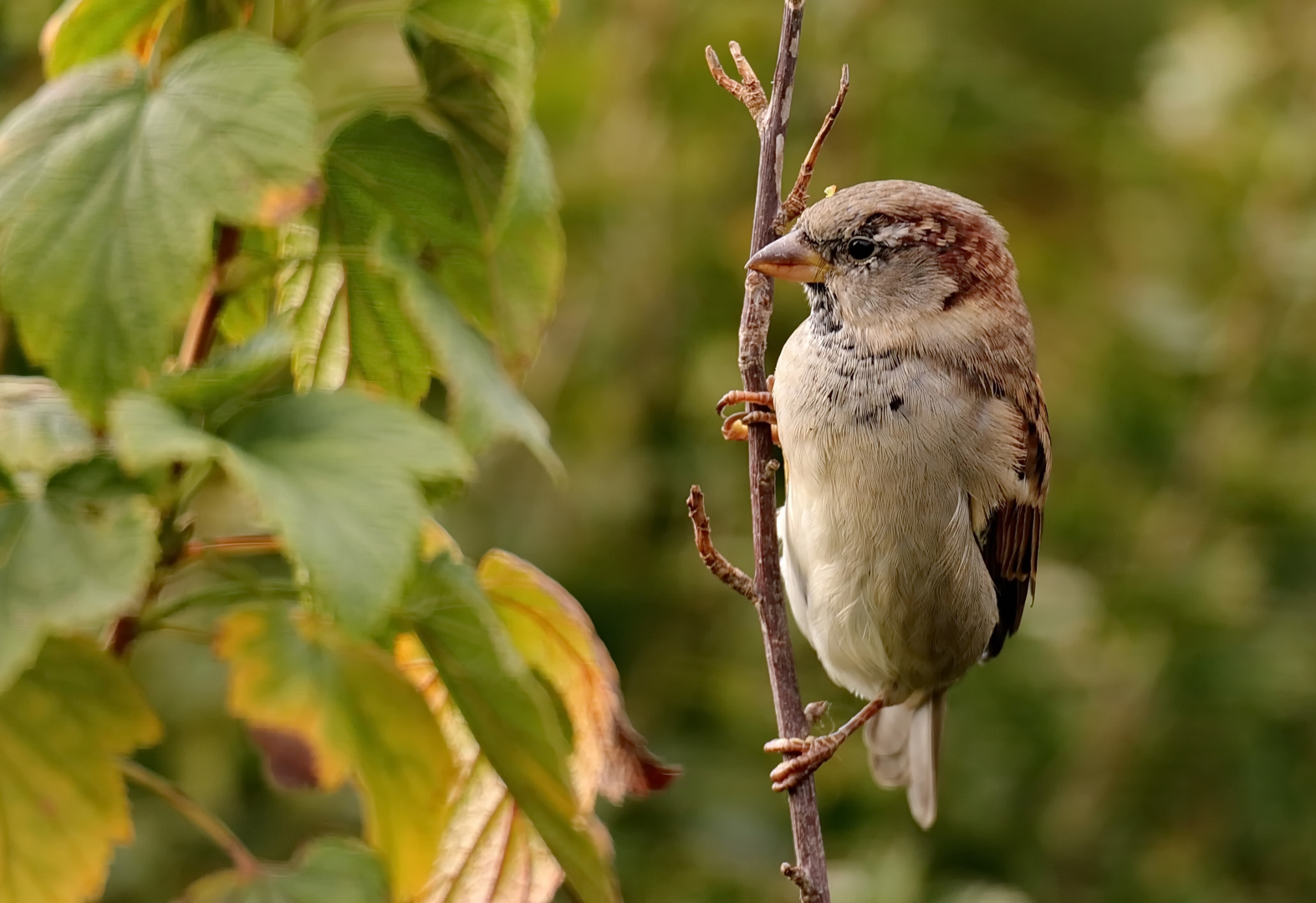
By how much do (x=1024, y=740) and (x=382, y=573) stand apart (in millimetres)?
2183

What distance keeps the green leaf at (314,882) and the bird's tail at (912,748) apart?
145cm

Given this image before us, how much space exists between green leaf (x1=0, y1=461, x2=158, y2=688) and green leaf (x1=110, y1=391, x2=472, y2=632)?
0.18ft

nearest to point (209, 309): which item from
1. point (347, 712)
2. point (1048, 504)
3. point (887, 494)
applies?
point (347, 712)

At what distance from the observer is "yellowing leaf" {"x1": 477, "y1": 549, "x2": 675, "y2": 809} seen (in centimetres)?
150

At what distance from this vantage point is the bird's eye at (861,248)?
7.47 feet

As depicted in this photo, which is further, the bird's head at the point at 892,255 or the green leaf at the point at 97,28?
the bird's head at the point at 892,255

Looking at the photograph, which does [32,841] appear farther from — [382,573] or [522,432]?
[522,432]

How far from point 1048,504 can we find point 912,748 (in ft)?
2.31

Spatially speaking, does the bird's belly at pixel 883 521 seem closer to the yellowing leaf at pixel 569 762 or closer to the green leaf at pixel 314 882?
the yellowing leaf at pixel 569 762

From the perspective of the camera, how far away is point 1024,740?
302cm

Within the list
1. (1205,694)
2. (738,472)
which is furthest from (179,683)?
(1205,694)

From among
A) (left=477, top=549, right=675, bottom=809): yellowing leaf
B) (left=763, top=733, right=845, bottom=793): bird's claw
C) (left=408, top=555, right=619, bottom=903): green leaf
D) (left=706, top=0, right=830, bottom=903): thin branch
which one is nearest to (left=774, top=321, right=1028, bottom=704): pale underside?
(left=763, top=733, right=845, bottom=793): bird's claw

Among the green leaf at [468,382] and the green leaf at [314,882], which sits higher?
the green leaf at [468,382]

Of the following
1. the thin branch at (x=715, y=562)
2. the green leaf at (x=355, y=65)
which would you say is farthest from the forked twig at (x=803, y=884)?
the green leaf at (x=355, y=65)
